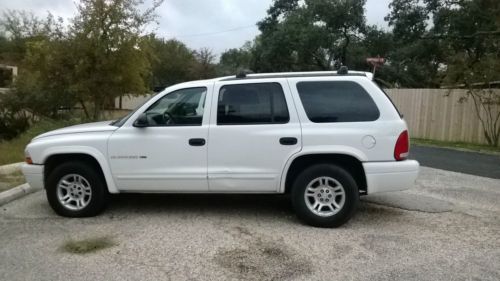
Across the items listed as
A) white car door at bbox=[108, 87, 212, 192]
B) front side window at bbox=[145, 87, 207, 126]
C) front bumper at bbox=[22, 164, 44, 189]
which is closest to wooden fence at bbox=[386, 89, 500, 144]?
front side window at bbox=[145, 87, 207, 126]

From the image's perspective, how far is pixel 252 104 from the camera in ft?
20.0

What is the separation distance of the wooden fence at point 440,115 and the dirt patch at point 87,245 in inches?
512

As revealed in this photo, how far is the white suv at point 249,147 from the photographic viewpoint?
5.86 meters

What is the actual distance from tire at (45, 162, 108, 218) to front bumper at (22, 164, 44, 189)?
119 millimetres

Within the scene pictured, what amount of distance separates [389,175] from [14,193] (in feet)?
17.8

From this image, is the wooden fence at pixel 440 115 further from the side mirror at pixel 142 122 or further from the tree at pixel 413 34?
the side mirror at pixel 142 122

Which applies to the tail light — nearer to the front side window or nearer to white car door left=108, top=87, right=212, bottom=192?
white car door left=108, top=87, right=212, bottom=192

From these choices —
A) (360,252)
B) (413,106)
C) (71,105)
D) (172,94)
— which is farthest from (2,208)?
(413,106)

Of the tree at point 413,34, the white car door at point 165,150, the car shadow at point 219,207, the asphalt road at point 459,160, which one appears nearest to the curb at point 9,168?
the car shadow at point 219,207

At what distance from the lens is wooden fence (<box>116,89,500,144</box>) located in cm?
1822

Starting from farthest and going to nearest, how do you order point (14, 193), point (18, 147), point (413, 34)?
1. point (413, 34)
2. point (18, 147)
3. point (14, 193)

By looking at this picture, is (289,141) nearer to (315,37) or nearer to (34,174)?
(34,174)

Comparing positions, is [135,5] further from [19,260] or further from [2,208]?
[19,260]

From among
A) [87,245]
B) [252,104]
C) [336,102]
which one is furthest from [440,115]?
[87,245]
